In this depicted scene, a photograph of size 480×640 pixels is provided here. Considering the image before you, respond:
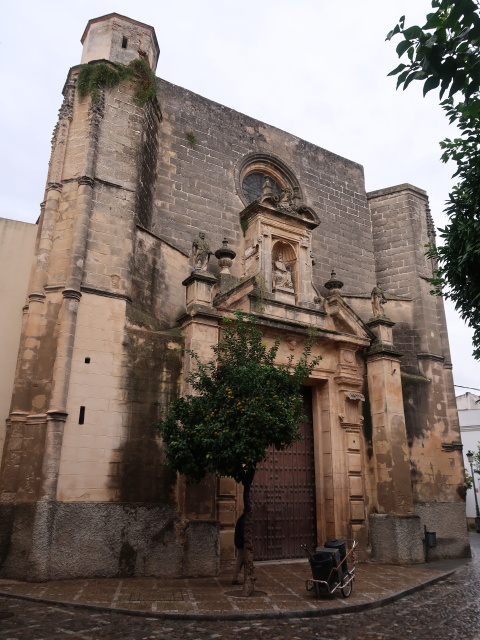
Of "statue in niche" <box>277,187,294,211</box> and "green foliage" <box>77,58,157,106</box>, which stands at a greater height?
"green foliage" <box>77,58,157,106</box>

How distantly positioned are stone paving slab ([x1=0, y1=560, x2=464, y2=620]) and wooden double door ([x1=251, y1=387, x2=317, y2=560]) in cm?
160

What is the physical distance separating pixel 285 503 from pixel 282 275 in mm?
5421

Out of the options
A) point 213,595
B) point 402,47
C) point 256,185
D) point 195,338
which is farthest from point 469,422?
point 402,47

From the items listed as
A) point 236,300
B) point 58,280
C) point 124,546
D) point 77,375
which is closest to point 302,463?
point 236,300

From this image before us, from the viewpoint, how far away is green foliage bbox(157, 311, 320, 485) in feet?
25.4

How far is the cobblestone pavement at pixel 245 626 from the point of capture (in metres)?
5.70

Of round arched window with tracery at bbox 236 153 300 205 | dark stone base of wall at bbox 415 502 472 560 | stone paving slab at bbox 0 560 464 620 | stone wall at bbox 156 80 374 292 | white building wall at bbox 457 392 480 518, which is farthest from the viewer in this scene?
white building wall at bbox 457 392 480 518

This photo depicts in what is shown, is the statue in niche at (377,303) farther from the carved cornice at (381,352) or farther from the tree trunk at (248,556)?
the tree trunk at (248,556)

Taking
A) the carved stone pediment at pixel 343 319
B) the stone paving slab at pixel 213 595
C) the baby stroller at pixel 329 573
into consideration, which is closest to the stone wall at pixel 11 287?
the stone paving slab at pixel 213 595

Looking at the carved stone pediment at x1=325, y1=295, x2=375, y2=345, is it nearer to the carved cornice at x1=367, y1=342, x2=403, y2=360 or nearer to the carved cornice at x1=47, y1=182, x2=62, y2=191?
the carved cornice at x1=367, y1=342, x2=403, y2=360

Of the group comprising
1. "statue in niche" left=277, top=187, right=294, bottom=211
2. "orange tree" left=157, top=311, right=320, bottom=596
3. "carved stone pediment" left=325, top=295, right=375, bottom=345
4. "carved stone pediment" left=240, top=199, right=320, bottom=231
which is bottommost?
"orange tree" left=157, top=311, right=320, bottom=596

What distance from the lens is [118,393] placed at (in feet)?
31.6

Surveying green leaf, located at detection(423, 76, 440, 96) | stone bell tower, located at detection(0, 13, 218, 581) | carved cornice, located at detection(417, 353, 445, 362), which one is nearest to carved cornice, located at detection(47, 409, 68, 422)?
stone bell tower, located at detection(0, 13, 218, 581)

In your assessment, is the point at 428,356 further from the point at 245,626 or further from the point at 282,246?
the point at 245,626
